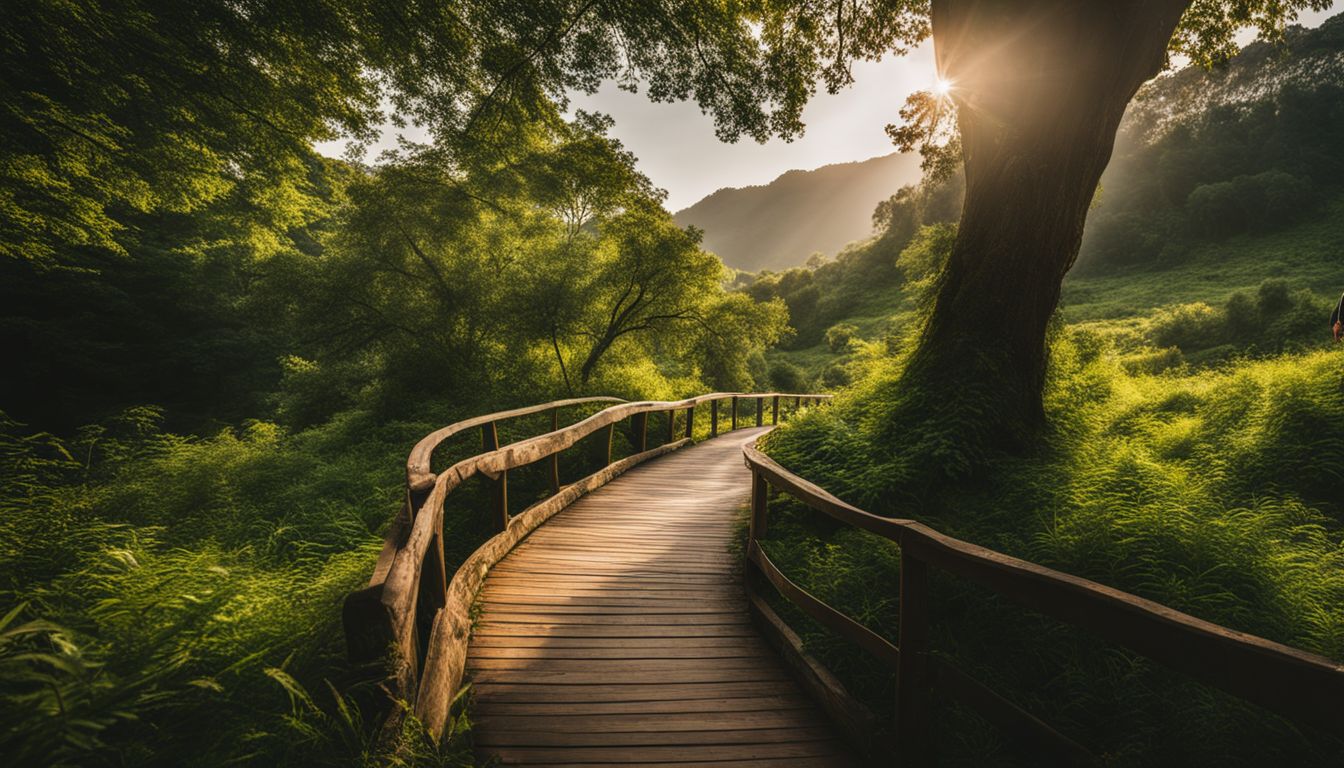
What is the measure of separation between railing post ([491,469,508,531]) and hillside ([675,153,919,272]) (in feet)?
400

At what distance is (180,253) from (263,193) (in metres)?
20.2

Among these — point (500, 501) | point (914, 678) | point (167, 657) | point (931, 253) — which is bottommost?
point (914, 678)

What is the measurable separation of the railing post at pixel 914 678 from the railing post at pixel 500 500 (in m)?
3.21

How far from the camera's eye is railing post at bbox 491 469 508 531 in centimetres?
422

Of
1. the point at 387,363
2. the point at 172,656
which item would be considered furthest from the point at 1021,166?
the point at 387,363

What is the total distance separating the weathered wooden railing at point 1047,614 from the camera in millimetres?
1110

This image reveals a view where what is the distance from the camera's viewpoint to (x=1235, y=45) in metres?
7.19

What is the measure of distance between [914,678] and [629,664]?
5.54 feet

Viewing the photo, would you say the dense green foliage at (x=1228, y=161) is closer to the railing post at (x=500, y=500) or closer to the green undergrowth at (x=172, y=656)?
the railing post at (x=500, y=500)

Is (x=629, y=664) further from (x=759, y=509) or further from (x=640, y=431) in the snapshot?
(x=640, y=431)

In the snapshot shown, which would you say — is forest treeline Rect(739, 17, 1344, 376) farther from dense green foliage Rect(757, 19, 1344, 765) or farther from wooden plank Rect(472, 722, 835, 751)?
wooden plank Rect(472, 722, 835, 751)

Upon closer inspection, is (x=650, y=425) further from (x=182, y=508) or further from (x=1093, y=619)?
(x=1093, y=619)

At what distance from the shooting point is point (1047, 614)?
1.62 m

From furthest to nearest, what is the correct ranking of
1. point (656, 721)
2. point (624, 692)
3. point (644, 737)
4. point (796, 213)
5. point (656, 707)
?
point (796, 213) < point (624, 692) < point (656, 707) < point (656, 721) < point (644, 737)
